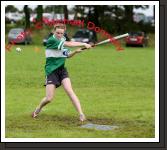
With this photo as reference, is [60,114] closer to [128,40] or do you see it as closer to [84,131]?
[84,131]

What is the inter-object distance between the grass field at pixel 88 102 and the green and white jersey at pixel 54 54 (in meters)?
0.91

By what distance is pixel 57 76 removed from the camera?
9.05 m

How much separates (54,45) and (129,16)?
33.6m

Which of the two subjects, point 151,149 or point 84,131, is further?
point 84,131

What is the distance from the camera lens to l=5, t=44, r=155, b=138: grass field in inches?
337

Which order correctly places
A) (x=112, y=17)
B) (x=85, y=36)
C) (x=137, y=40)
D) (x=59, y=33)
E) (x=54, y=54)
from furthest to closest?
(x=112, y=17)
(x=85, y=36)
(x=137, y=40)
(x=54, y=54)
(x=59, y=33)

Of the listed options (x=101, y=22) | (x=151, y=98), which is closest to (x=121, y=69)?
(x=151, y=98)

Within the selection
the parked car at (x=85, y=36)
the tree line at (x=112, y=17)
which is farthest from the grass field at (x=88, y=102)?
the tree line at (x=112, y=17)

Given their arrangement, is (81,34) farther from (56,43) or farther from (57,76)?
(56,43)

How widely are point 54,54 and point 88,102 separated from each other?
2.56 m

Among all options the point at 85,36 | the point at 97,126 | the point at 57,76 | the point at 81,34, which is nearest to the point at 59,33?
the point at 57,76

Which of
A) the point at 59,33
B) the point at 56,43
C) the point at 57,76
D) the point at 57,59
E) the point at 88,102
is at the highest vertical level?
the point at 59,33

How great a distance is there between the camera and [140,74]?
16562mm

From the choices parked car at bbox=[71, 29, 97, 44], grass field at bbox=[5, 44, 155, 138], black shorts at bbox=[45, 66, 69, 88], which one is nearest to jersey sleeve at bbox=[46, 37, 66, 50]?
black shorts at bbox=[45, 66, 69, 88]
